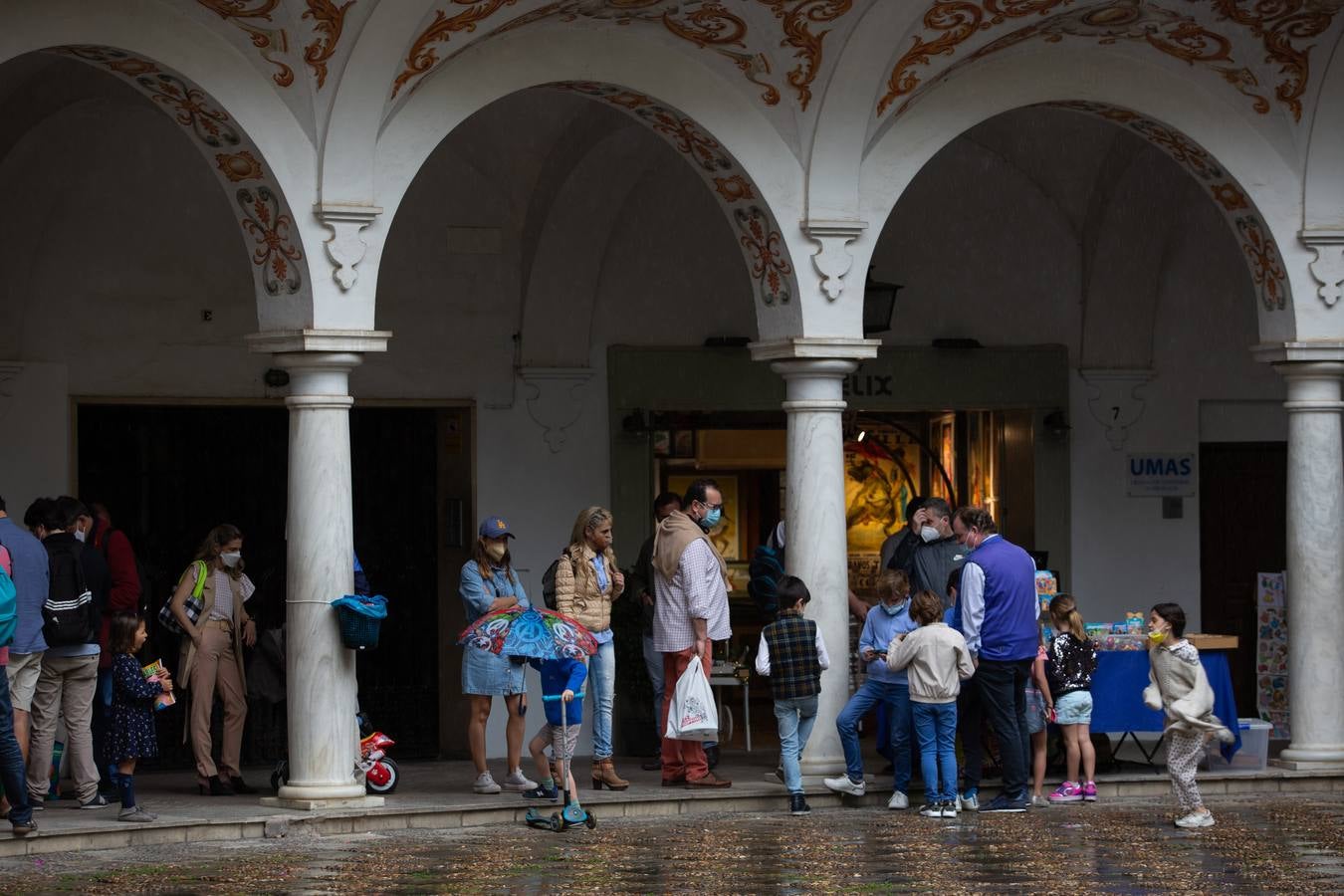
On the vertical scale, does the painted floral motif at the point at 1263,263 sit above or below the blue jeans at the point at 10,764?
above

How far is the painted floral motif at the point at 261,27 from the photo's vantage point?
35.9ft

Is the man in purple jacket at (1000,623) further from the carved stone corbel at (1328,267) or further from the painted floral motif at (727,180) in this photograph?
the carved stone corbel at (1328,267)

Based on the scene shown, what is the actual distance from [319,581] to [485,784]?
1450 mm

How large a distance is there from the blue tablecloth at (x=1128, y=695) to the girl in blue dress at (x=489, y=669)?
3283 mm

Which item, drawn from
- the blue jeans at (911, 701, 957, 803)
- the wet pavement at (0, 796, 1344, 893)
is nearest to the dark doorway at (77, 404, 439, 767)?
the wet pavement at (0, 796, 1344, 893)

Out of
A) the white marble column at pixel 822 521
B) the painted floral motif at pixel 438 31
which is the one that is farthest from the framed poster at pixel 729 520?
the painted floral motif at pixel 438 31

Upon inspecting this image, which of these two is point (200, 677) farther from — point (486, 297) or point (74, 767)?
point (486, 297)

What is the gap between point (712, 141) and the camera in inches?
479

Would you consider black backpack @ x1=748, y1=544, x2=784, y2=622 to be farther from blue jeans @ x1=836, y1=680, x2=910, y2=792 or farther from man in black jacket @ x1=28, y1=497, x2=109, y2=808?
man in black jacket @ x1=28, y1=497, x2=109, y2=808

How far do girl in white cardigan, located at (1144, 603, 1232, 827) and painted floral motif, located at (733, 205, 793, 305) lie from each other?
2.81 m

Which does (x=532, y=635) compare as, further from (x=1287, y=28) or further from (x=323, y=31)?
(x=1287, y=28)

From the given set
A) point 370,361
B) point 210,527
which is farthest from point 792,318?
point 210,527

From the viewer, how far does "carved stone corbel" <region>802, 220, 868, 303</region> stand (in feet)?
40.2

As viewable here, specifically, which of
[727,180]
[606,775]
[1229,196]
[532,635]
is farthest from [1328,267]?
[532,635]
